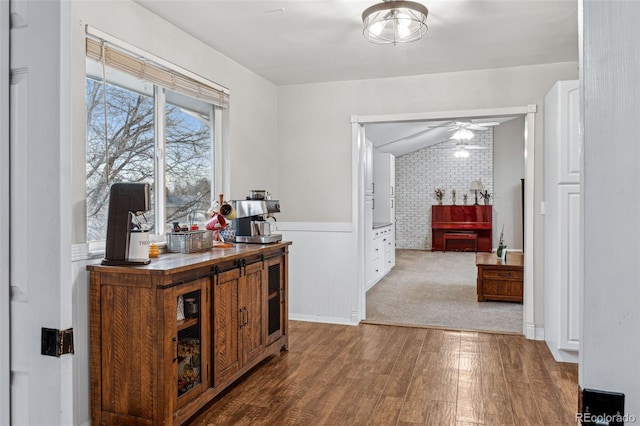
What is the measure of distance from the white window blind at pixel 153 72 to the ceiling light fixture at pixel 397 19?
1.31 metres

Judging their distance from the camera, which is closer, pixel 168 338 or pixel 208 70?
pixel 168 338

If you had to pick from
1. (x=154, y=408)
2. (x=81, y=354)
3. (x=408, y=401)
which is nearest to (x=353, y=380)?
(x=408, y=401)

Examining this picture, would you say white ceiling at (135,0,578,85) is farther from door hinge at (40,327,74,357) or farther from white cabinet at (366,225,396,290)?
white cabinet at (366,225,396,290)

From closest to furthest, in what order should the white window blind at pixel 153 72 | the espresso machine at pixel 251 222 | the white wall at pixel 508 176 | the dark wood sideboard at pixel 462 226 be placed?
the white window blind at pixel 153 72 → the espresso machine at pixel 251 222 → the white wall at pixel 508 176 → the dark wood sideboard at pixel 462 226

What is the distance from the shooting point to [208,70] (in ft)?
12.3

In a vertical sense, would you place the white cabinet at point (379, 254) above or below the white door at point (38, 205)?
below

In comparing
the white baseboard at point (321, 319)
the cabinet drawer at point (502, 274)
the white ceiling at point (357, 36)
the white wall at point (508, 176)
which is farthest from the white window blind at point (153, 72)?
the white wall at point (508, 176)

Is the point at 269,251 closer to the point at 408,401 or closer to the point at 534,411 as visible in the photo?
the point at 408,401

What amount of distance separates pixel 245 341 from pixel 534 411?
1.78 metres

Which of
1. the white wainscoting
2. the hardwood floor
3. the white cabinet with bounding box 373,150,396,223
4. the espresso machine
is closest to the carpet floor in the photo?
the white wainscoting

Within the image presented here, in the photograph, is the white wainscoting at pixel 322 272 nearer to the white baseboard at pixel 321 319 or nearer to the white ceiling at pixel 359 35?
the white baseboard at pixel 321 319

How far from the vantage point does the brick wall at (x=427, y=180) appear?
459 inches

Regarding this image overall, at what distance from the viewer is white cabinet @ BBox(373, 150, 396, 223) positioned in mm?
8883

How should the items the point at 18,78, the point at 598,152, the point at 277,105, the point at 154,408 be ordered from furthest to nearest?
the point at 277,105, the point at 154,408, the point at 18,78, the point at 598,152
